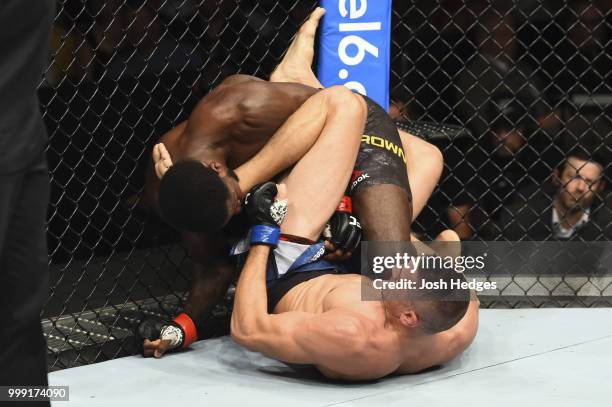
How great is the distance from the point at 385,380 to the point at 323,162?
60 cm

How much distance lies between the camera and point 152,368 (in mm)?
2557

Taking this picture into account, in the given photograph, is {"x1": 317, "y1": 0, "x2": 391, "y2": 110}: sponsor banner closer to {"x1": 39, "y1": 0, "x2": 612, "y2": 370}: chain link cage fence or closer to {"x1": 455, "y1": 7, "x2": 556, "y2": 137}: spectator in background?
{"x1": 39, "y1": 0, "x2": 612, "y2": 370}: chain link cage fence

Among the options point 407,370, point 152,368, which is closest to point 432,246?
point 407,370

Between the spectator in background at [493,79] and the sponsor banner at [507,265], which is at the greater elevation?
the spectator in background at [493,79]

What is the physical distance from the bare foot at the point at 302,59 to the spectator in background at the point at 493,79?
745 millimetres

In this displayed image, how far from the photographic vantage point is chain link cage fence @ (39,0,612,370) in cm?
306

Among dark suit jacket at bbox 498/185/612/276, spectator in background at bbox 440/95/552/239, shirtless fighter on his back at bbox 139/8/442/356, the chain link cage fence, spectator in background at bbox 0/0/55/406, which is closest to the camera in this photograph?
spectator in background at bbox 0/0/55/406

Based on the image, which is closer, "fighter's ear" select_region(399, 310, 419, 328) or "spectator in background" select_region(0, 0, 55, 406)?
"spectator in background" select_region(0, 0, 55, 406)

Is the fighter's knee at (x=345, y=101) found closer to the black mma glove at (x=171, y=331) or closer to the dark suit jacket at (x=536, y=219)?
the black mma glove at (x=171, y=331)

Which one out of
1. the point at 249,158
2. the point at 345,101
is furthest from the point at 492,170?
the point at 249,158

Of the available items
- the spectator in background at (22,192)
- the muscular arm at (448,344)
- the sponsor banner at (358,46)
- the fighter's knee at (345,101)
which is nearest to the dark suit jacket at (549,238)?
the sponsor banner at (358,46)

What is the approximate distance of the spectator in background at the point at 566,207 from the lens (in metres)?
3.56

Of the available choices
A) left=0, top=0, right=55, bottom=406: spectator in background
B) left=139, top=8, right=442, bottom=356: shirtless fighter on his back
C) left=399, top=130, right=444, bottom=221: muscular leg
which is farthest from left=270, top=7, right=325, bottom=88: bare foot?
left=0, top=0, right=55, bottom=406: spectator in background

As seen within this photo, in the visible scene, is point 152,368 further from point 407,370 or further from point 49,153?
point 49,153
